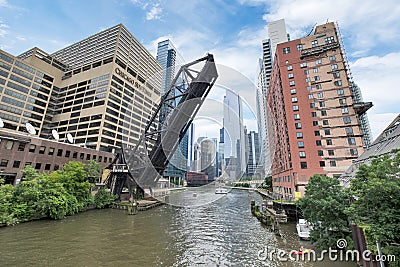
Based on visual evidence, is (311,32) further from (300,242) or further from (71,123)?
(71,123)

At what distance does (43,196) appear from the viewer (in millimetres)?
18047

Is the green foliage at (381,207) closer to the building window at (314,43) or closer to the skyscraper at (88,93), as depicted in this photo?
the building window at (314,43)

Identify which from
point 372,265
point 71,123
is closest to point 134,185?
point 372,265

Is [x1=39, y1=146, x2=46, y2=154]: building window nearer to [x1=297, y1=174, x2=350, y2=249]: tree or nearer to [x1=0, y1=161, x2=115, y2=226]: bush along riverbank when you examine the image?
[x1=0, y1=161, x2=115, y2=226]: bush along riverbank

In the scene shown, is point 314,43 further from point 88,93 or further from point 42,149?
point 88,93

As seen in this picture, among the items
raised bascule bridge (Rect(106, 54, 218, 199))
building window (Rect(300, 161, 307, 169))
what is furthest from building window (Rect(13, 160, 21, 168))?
building window (Rect(300, 161, 307, 169))

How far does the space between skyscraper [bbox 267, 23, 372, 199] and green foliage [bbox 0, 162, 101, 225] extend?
2669 cm

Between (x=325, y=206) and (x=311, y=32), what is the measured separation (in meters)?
41.4

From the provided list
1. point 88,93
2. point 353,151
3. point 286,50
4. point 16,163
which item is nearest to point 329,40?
point 286,50

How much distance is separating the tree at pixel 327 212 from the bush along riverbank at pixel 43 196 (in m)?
21.4

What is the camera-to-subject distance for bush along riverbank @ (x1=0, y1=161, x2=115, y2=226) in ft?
54.5

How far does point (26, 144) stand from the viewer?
2786 centimetres

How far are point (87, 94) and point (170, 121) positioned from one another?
4718 cm

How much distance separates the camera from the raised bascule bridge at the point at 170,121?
60.2 ft
